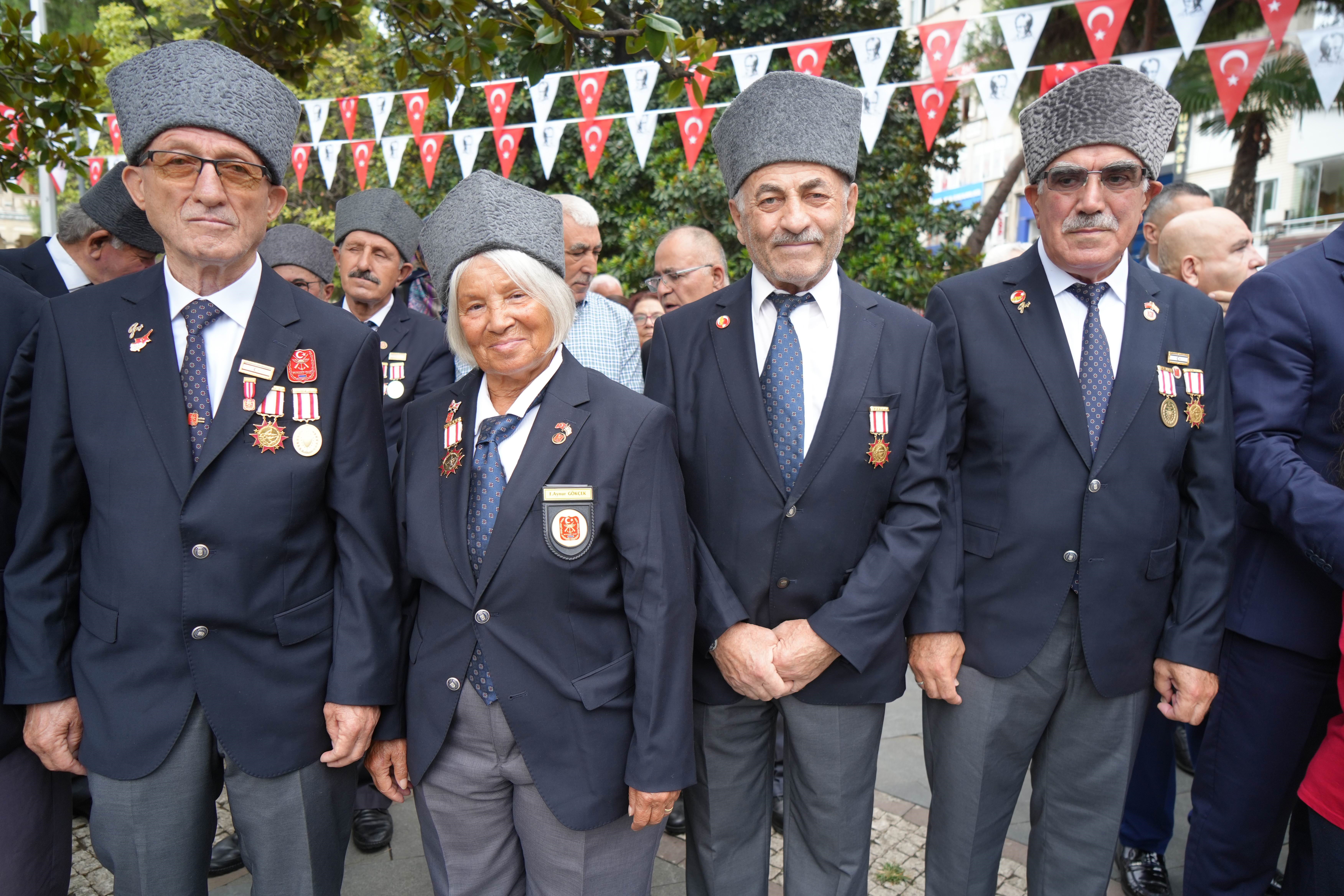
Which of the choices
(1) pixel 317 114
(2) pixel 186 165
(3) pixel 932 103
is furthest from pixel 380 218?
(1) pixel 317 114

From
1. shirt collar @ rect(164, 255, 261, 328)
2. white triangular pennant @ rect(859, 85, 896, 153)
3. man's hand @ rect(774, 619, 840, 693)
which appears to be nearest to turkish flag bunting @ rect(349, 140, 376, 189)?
white triangular pennant @ rect(859, 85, 896, 153)

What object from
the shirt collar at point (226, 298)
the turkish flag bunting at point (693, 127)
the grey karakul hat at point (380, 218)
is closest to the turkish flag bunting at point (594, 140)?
the turkish flag bunting at point (693, 127)

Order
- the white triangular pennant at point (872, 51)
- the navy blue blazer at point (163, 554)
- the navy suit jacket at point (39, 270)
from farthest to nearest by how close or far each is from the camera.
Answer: the white triangular pennant at point (872, 51)
the navy suit jacket at point (39, 270)
the navy blue blazer at point (163, 554)

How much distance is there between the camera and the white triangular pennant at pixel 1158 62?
5.67 m

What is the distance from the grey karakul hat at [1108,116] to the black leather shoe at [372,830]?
3.19 metres

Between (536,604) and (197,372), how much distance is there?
928 mm

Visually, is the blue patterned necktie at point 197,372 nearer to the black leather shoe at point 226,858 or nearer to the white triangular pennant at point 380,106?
the black leather shoe at point 226,858

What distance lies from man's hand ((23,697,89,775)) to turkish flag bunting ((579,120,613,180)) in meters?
6.62

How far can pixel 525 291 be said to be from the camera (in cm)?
208

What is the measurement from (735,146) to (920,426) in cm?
89

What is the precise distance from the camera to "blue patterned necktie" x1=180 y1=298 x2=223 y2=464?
198 centimetres

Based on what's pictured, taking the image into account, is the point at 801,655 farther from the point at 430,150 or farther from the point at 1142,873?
the point at 430,150

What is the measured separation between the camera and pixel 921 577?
227 cm

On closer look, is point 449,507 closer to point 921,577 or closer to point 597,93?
point 921,577
